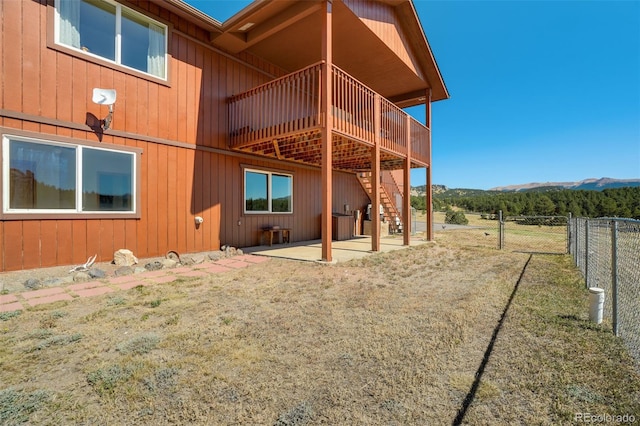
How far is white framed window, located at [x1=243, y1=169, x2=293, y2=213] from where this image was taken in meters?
7.98

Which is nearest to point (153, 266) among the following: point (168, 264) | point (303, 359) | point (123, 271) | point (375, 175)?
point (168, 264)

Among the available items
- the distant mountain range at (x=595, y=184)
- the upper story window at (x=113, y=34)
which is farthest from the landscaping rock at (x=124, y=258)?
the distant mountain range at (x=595, y=184)

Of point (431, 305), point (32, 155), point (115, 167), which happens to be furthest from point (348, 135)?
point (32, 155)

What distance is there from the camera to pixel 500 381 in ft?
6.38

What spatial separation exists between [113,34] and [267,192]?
15.8 feet

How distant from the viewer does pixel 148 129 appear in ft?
19.6

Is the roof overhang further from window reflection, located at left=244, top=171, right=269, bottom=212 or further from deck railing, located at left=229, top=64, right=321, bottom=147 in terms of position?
window reflection, located at left=244, top=171, right=269, bottom=212

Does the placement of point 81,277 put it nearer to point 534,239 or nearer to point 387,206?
point 387,206

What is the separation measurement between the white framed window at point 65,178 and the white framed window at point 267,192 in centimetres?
285

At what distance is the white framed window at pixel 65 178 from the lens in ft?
14.7

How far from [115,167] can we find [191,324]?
14.3 feet

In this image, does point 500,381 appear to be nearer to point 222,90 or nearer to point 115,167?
point 115,167

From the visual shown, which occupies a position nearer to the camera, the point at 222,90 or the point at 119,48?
the point at 119,48

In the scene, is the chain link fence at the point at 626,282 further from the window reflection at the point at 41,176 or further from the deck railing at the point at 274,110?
the window reflection at the point at 41,176
